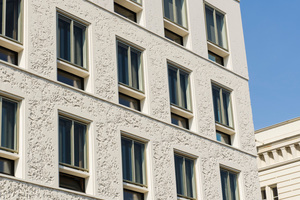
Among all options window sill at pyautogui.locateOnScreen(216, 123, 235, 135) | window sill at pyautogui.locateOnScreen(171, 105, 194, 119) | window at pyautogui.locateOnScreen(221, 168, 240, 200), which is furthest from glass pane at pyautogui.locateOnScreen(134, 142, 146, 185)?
window sill at pyautogui.locateOnScreen(216, 123, 235, 135)

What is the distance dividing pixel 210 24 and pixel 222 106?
3.27m

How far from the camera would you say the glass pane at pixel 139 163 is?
19812 mm

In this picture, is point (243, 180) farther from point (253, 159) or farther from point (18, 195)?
point (18, 195)

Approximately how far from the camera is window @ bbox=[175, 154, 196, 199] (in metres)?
21.1

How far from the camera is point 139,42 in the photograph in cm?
2155

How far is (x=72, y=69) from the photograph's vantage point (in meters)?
19.1

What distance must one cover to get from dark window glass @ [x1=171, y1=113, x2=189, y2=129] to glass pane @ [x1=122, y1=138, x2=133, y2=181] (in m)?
2.78

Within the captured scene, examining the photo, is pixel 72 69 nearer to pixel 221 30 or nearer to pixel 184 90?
pixel 184 90

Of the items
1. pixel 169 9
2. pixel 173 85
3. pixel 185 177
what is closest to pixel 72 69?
pixel 173 85

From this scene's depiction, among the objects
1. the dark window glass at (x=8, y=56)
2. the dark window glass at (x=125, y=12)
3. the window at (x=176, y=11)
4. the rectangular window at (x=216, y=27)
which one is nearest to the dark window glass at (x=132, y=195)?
the dark window glass at (x=8, y=56)

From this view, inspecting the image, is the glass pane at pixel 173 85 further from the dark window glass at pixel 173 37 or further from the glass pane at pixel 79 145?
the glass pane at pixel 79 145

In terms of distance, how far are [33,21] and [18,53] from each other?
1012 millimetres

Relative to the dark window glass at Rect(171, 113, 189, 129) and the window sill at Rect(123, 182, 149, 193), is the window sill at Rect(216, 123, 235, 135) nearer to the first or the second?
the dark window glass at Rect(171, 113, 189, 129)

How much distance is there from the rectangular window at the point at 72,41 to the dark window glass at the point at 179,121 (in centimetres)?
417
